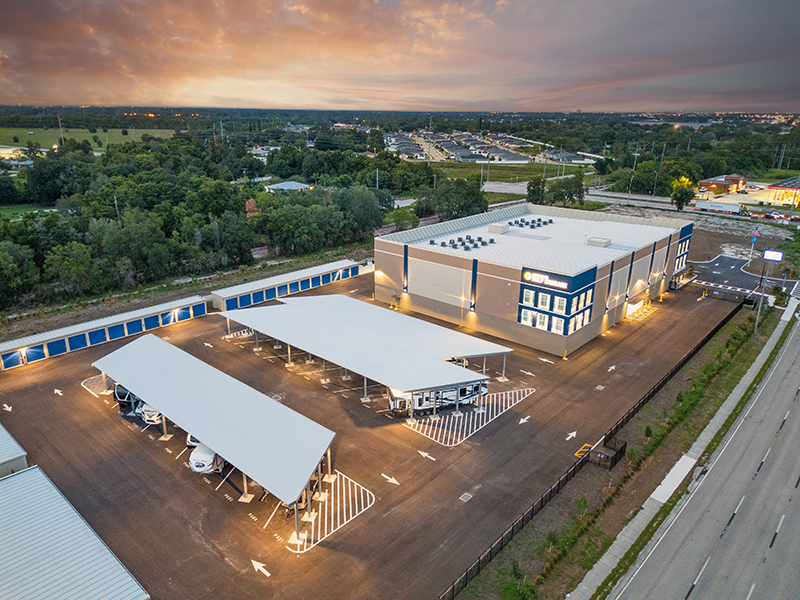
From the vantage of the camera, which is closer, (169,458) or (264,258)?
(169,458)

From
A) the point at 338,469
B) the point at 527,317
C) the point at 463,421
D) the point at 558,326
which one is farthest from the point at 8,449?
the point at 558,326

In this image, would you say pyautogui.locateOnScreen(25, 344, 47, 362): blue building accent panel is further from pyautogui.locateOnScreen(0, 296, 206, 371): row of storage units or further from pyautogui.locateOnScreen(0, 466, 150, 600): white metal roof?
pyautogui.locateOnScreen(0, 466, 150, 600): white metal roof

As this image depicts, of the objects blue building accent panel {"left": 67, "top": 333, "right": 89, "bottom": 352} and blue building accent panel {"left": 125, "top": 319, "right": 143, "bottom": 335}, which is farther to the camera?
blue building accent panel {"left": 125, "top": 319, "right": 143, "bottom": 335}

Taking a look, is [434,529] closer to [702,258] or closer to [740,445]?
[740,445]

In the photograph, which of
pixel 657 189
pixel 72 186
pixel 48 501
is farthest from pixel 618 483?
pixel 657 189

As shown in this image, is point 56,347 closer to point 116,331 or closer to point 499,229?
point 116,331

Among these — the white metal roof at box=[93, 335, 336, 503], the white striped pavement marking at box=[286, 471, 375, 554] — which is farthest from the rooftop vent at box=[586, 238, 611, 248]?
the white striped pavement marking at box=[286, 471, 375, 554]
